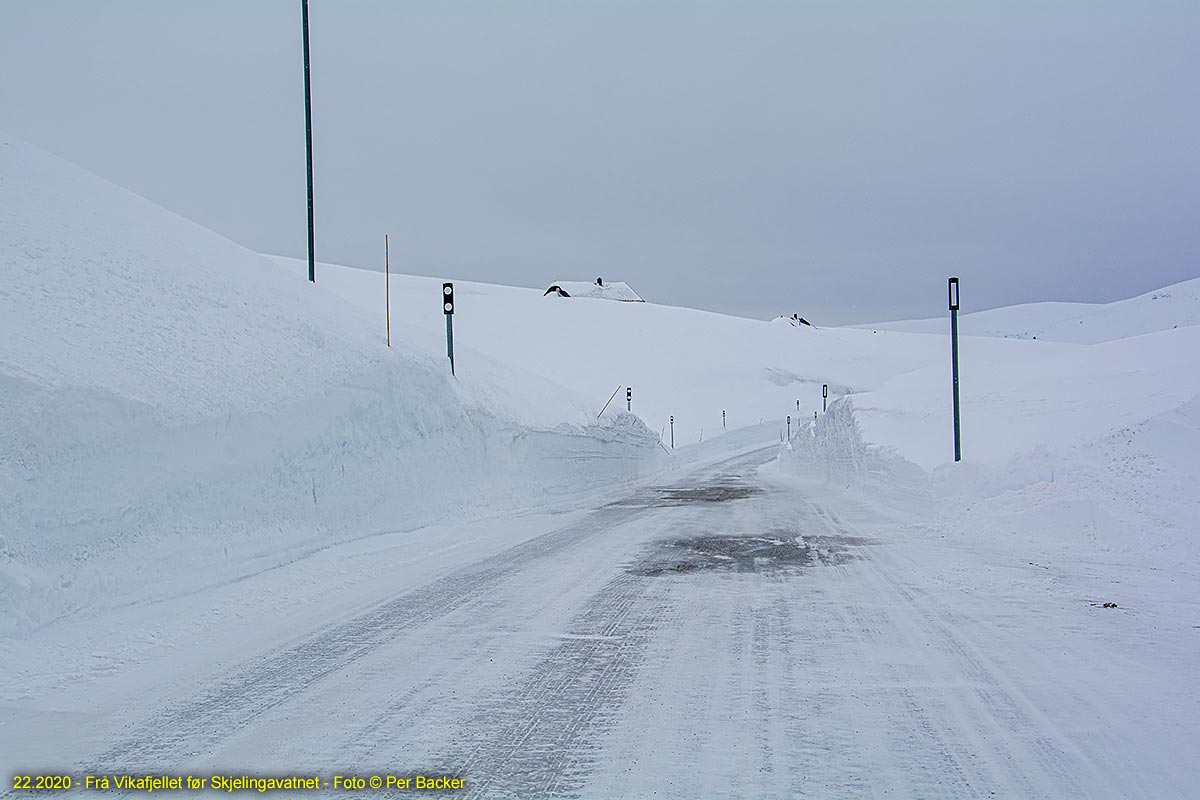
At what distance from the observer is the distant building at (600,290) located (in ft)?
506

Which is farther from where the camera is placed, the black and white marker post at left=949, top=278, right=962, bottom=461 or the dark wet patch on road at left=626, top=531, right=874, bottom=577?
the black and white marker post at left=949, top=278, right=962, bottom=461

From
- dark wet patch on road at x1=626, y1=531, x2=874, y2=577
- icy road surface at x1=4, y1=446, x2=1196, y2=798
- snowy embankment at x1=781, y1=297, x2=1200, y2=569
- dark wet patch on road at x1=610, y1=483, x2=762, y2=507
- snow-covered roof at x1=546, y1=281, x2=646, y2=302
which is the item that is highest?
snow-covered roof at x1=546, y1=281, x2=646, y2=302

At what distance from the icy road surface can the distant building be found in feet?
472

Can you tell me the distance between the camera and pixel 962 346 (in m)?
104

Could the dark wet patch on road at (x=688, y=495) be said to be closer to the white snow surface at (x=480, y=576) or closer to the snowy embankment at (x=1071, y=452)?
the white snow surface at (x=480, y=576)

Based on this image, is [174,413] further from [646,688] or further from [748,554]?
[748,554]

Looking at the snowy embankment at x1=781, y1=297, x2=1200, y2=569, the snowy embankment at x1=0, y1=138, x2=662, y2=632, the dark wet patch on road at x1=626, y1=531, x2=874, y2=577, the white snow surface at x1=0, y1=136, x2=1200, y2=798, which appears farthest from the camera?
the snowy embankment at x1=781, y1=297, x2=1200, y2=569

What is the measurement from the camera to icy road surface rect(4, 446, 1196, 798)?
14.5 feet

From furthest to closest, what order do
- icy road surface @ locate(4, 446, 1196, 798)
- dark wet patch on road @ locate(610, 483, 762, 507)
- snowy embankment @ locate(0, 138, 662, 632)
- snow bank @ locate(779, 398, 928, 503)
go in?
1. dark wet patch on road @ locate(610, 483, 762, 507)
2. snow bank @ locate(779, 398, 928, 503)
3. snowy embankment @ locate(0, 138, 662, 632)
4. icy road surface @ locate(4, 446, 1196, 798)

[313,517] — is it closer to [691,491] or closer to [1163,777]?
[1163,777]

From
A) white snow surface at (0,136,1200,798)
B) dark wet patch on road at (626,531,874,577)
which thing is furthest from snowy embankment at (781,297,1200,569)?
dark wet patch on road at (626,531,874,577)

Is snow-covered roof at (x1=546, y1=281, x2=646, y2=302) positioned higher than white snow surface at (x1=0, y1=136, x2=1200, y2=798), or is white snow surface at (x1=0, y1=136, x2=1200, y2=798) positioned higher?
snow-covered roof at (x1=546, y1=281, x2=646, y2=302)

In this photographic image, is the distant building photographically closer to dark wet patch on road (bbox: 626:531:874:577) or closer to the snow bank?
the snow bank

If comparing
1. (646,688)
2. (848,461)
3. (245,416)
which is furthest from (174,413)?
(848,461)
